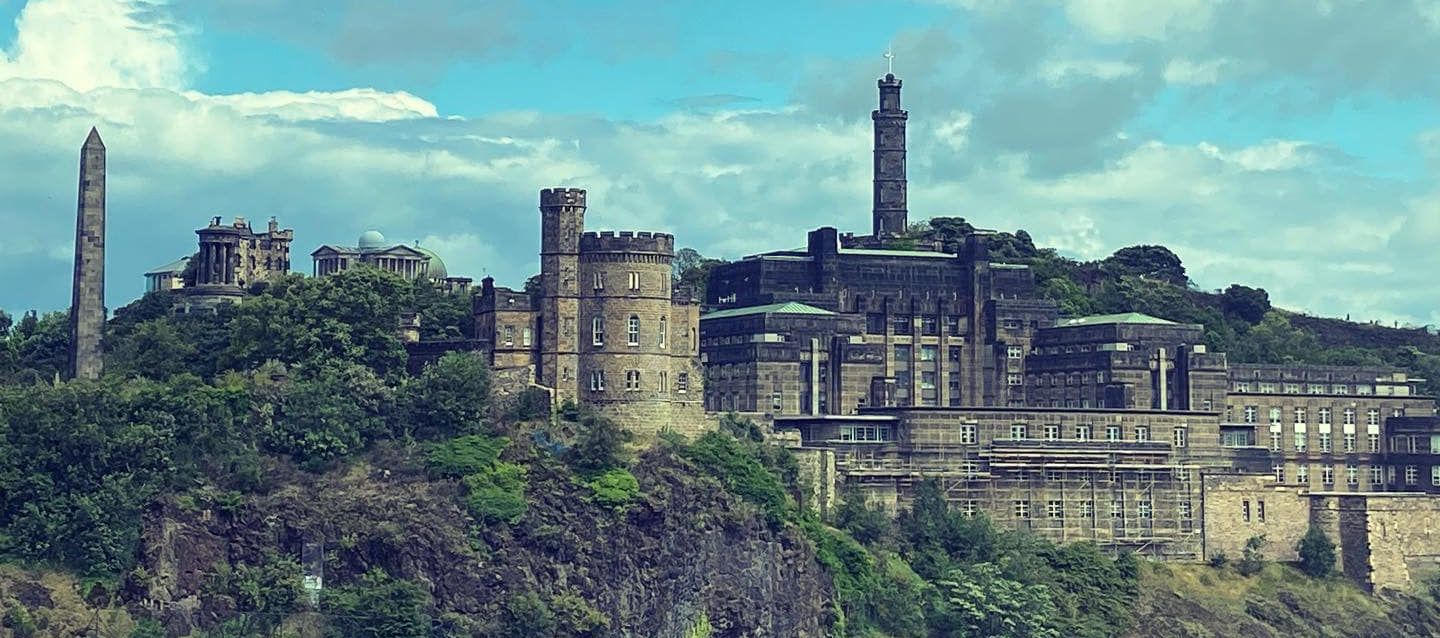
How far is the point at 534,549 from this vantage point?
12538cm

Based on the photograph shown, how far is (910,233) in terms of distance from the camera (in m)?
181

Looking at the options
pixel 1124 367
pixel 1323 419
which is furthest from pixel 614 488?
pixel 1323 419

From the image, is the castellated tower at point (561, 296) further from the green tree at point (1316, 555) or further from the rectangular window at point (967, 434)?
the green tree at point (1316, 555)

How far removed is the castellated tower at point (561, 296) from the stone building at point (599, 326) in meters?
0.04

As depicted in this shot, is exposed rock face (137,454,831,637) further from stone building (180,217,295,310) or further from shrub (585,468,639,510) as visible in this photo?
stone building (180,217,295,310)

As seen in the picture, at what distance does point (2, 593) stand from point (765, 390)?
42597mm

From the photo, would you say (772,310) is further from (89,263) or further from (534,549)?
(89,263)

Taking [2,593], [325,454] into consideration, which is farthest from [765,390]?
[2,593]

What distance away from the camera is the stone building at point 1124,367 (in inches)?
6137

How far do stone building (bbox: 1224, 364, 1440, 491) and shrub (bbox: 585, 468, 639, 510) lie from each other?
41.7m

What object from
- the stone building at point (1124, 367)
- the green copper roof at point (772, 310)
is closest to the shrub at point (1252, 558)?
the stone building at point (1124, 367)

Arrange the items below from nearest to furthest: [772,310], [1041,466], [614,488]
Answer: [614,488] < [1041,466] < [772,310]

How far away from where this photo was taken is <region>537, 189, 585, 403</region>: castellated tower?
132250 mm

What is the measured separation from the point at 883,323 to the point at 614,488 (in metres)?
32.8
